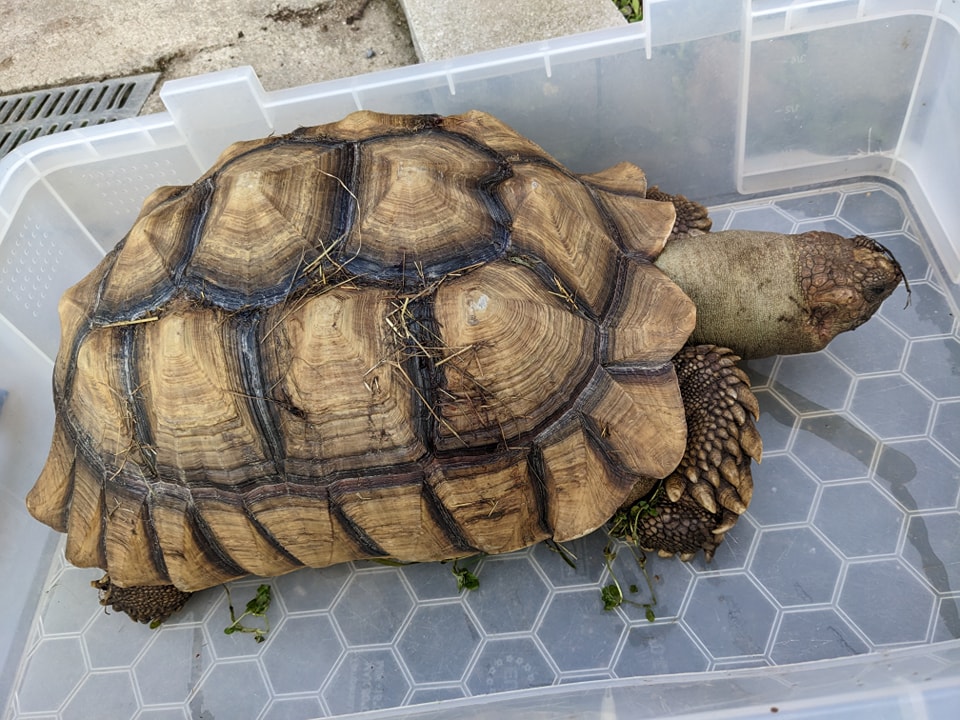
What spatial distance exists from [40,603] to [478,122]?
2.25m

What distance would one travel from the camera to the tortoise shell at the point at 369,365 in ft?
6.28

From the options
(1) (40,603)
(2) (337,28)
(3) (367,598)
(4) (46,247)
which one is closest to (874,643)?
(3) (367,598)

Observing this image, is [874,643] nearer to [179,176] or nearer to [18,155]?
[179,176]

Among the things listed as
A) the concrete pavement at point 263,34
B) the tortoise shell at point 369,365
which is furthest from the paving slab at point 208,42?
the tortoise shell at point 369,365

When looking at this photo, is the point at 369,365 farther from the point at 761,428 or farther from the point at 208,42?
the point at 208,42

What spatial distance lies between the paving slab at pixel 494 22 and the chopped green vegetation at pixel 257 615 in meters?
2.26

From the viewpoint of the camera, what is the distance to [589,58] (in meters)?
2.62

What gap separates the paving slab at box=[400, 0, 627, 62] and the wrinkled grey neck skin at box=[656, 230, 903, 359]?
1515mm

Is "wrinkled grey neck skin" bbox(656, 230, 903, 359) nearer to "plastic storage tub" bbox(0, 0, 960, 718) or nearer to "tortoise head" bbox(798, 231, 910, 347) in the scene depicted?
"tortoise head" bbox(798, 231, 910, 347)

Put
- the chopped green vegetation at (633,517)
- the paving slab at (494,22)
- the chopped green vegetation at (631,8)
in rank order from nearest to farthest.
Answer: the chopped green vegetation at (633,517), the paving slab at (494,22), the chopped green vegetation at (631,8)

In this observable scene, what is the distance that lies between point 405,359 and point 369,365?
9cm

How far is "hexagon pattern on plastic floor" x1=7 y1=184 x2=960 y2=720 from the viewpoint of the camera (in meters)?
2.33

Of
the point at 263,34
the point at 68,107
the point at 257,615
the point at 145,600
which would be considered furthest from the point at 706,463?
the point at 68,107

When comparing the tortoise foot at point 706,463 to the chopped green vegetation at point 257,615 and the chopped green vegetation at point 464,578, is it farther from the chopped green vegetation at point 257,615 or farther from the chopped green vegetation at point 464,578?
the chopped green vegetation at point 257,615
